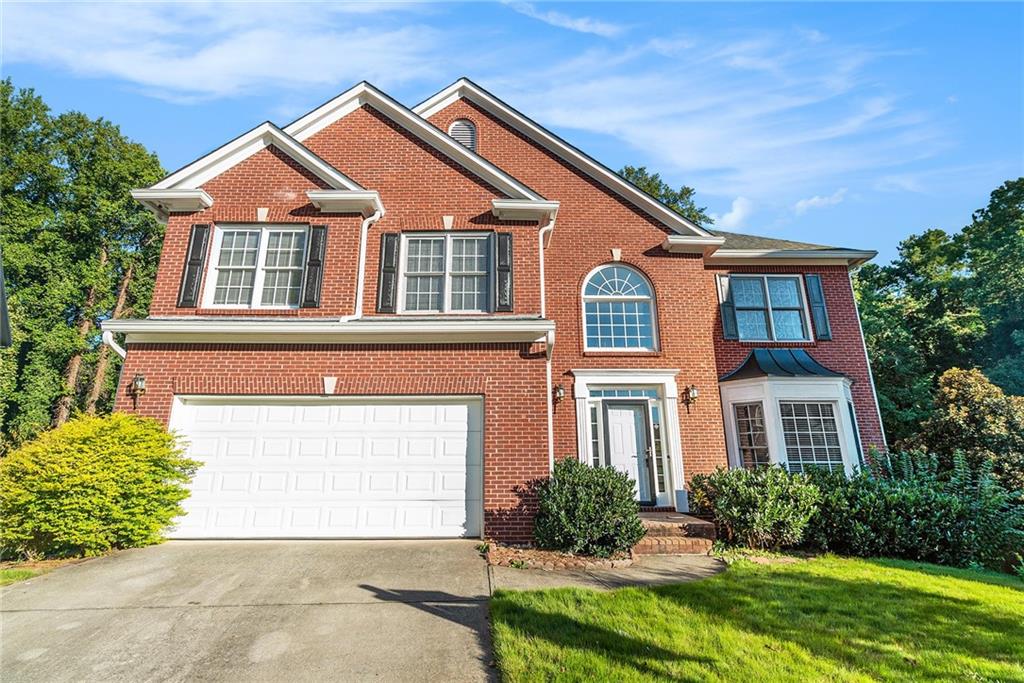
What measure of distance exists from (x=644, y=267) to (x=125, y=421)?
37.3ft

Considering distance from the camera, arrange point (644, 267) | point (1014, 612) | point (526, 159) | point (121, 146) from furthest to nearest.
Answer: point (121, 146) < point (526, 159) < point (644, 267) < point (1014, 612)

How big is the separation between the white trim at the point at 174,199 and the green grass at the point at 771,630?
9409 mm

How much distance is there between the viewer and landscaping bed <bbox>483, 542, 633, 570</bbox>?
668 cm

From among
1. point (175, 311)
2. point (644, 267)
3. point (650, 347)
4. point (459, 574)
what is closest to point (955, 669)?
point (459, 574)

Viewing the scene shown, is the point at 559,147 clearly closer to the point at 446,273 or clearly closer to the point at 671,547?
the point at 446,273

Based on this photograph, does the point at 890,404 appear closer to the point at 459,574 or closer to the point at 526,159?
the point at 526,159

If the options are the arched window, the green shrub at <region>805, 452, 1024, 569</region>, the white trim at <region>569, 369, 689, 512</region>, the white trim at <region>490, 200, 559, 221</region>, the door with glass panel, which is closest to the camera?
the green shrub at <region>805, 452, 1024, 569</region>

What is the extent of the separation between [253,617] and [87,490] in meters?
4.03

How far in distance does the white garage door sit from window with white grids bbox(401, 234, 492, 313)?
211 cm

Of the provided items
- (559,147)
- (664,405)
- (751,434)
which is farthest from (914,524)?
(559,147)

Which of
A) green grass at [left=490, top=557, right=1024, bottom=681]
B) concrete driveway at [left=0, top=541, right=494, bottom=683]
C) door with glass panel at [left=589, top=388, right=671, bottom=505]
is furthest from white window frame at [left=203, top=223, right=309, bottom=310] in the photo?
green grass at [left=490, top=557, right=1024, bottom=681]

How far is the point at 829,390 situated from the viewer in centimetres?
1116

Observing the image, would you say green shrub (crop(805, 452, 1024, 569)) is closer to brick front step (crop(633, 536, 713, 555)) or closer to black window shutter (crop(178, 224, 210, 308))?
brick front step (crop(633, 536, 713, 555))

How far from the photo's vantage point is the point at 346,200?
31.0ft
